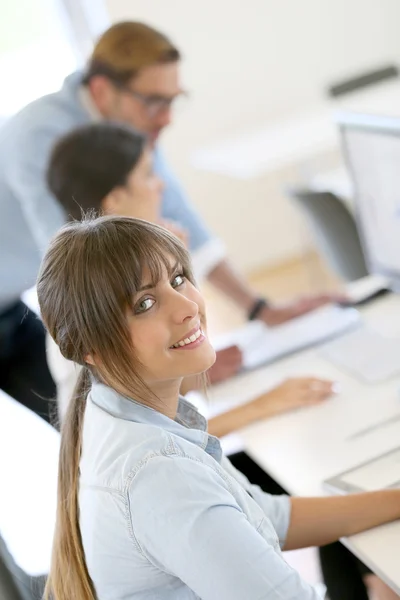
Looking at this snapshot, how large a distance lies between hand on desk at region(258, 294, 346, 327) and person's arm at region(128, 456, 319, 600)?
41.7 inches

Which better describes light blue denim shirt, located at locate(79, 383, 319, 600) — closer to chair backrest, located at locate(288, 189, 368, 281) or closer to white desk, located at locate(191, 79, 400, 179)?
chair backrest, located at locate(288, 189, 368, 281)

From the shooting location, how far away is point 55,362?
1.67 meters

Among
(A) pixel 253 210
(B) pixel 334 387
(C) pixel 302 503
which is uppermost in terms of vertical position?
(C) pixel 302 503

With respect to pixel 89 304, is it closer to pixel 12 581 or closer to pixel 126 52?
pixel 12 581

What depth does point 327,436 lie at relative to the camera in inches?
59.6

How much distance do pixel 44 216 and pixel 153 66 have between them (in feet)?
1.46

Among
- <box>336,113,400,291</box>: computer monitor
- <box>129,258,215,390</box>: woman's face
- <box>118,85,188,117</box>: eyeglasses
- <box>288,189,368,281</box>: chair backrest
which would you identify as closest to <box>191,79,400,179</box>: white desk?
<box>288,189,368,281</box>: chair backrest

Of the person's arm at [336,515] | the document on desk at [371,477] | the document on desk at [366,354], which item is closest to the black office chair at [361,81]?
the document on desk at [366,354]

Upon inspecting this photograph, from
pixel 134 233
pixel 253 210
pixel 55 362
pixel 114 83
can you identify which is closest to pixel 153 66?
pixel 114 83

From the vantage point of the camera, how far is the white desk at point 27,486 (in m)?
1.17

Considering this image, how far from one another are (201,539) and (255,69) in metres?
3.55

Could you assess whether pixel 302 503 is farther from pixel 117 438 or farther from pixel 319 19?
pixel 319 19

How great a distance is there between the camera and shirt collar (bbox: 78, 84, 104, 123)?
2.06 meters

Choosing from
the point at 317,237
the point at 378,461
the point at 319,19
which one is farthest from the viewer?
the point at 319,19
